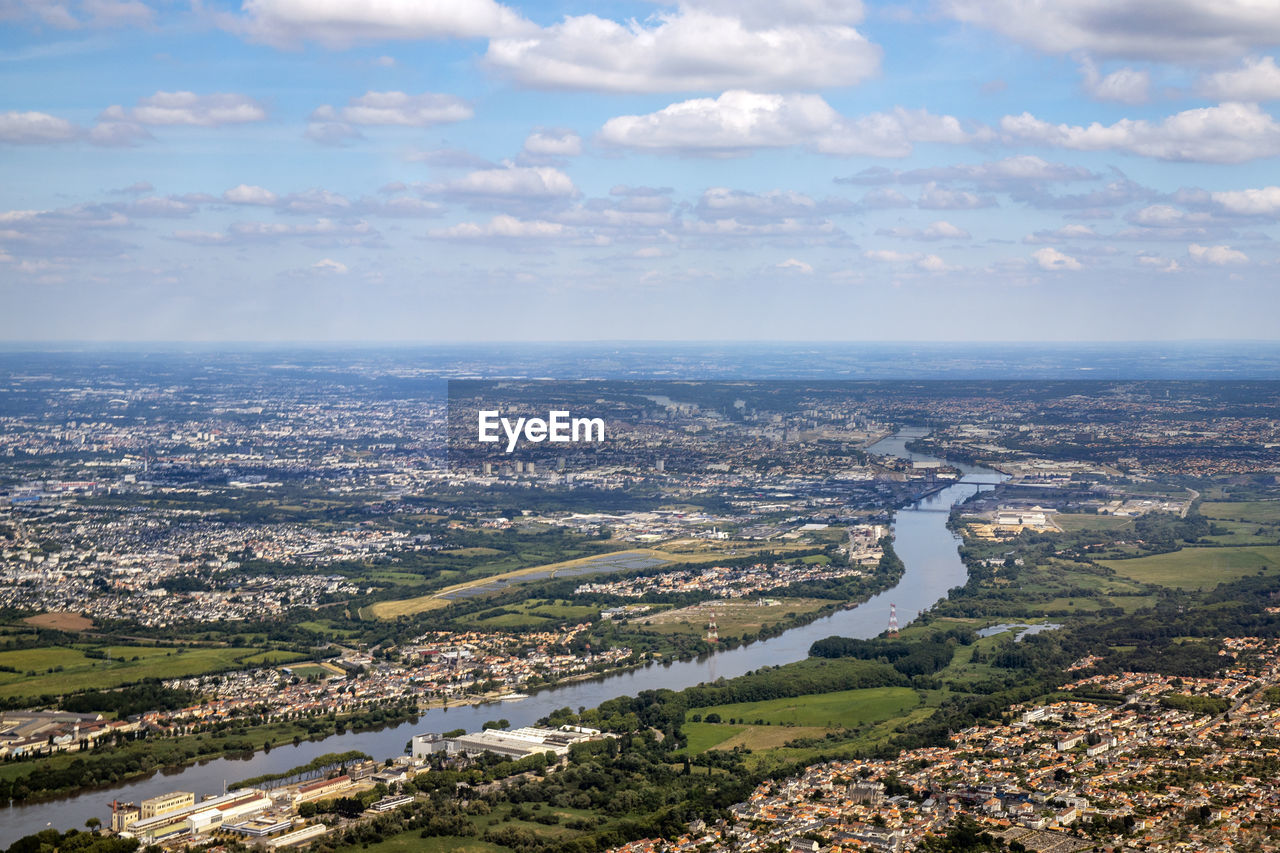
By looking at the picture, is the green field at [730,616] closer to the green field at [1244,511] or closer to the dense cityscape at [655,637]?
the dense cityscape at [655,637]

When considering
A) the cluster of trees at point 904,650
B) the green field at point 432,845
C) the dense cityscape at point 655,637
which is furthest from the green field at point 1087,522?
the green field at point 432,845

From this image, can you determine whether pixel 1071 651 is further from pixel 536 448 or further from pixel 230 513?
pixel 536 448

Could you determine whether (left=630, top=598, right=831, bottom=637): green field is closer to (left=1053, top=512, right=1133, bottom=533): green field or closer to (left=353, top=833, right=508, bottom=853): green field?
(left=353, top=833, right=508, bottom=853): green field

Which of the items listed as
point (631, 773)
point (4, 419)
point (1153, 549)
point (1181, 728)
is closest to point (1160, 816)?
point (1181, 728)

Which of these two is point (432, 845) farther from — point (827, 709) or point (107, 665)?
point (107, 665)

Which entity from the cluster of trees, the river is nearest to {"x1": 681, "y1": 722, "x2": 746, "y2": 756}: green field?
the river

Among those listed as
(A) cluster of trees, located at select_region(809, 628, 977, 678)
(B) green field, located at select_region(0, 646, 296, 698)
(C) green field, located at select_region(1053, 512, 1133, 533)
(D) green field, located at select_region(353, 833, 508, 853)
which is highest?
(C) green field, located at select_region(1053, 512, 1133, 533)
